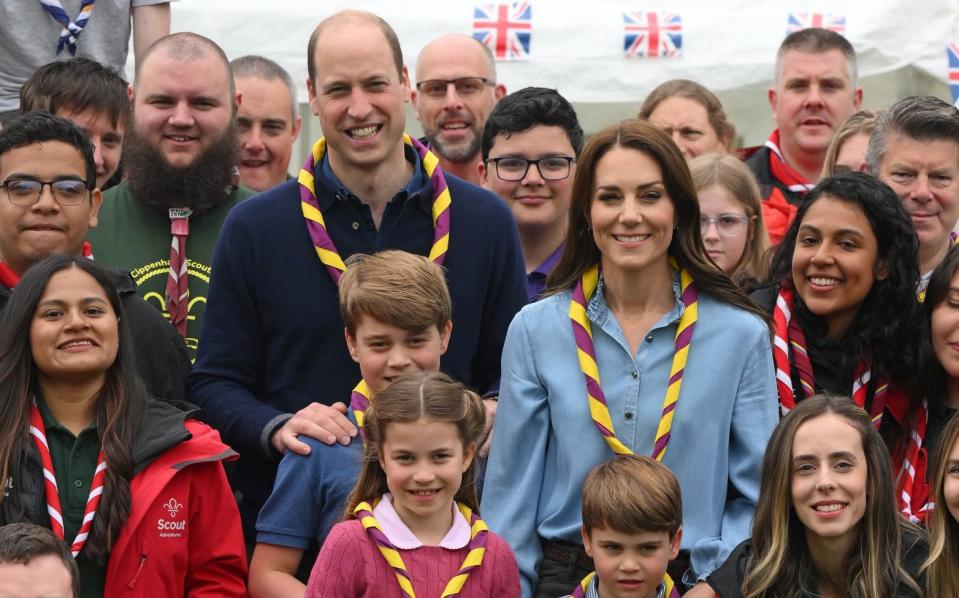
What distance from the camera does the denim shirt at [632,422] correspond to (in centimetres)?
530

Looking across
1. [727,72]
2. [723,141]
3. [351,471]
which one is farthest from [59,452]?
[727,72]

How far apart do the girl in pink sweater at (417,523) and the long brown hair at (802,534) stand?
0.74m

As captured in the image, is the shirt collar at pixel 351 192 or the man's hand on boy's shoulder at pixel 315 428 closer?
the man's hand on boy's shoulder at pixel 315 428

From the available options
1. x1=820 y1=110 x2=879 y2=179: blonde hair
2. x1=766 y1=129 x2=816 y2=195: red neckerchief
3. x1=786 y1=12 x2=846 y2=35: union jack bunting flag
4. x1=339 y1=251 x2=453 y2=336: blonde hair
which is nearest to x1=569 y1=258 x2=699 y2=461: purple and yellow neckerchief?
x1=339 y1=251 x2=453 y2=336: blonde hair

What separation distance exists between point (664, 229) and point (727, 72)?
441 cm

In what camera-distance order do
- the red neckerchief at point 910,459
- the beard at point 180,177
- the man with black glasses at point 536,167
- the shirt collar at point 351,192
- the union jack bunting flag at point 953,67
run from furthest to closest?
the union jack bunting flag at point 953,67, the man with black glasses at point 536,167, the beard at point 180,177, the shirt collar at point 351,192, the red neckerchief at point 910,459

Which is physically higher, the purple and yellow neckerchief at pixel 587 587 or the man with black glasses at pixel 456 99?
the man with black glasses at pixel 456 99

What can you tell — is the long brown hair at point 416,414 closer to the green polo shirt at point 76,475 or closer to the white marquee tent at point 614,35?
the green polo shirt at point 76,475

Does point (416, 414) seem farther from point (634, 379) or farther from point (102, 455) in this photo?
point (102, 455)

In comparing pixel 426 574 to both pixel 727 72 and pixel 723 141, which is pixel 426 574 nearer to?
pixel 723 141

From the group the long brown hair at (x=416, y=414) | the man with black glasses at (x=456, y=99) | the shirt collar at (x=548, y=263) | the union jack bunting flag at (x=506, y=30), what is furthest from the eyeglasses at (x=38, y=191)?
the union jack bunting flag at (x=506, y=30)

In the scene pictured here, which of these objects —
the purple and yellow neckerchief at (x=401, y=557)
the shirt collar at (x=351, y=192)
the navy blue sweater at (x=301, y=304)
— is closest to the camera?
the purple and yellow neckerchief at (x=401, y=557)

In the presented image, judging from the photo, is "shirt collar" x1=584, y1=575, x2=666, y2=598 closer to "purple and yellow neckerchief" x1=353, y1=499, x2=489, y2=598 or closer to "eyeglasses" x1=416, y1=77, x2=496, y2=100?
"purple and yellow neckerchief" x1=353, y1=499, x2=489, y2=598

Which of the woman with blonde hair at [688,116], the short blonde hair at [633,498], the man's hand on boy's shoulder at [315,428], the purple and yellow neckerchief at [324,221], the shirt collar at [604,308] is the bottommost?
the short blonde hair at [633,498]
